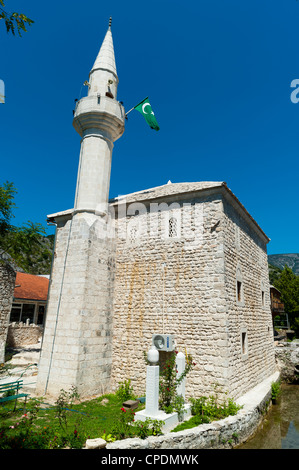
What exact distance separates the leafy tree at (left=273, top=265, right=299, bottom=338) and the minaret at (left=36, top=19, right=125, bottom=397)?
25532mm

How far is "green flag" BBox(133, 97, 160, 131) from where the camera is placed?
11.9 metres

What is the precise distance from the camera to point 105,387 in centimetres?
973

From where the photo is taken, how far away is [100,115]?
11.2 metres

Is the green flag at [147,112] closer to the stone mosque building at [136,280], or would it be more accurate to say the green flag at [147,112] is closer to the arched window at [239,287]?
the stone mosque building at [136,280]

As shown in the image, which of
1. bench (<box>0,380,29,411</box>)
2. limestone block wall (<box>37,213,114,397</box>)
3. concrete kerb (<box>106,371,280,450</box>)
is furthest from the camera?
limestone block wall (<box>37,213,114,397</box>)

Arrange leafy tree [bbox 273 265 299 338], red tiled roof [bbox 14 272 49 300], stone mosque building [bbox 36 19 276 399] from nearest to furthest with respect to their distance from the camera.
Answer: stone mosque building [bbox 36 19 276 399], red tiled roof [bbox 14 272 49 300], leafy tree [bbox 273 265 299 338]

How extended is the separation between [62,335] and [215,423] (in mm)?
5234

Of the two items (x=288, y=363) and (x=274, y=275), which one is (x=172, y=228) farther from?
(x=274, y=275)

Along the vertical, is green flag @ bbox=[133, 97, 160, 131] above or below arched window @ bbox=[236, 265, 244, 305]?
above

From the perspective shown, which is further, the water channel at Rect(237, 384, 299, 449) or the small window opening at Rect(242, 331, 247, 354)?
the small window opening at Rect(242, 331, 247, 354)

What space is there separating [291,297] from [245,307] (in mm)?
22491

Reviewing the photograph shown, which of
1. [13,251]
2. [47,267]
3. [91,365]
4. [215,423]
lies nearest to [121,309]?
[91,365]

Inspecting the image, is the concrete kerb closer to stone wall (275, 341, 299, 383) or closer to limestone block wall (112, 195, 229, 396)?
limestone block wall (112, 195, 229, 396)

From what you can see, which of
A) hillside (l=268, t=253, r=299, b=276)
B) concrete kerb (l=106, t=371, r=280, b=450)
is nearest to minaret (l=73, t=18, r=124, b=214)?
concrete kerb (l=106, t=371, r=280, b=450)
